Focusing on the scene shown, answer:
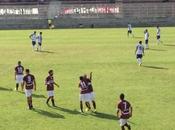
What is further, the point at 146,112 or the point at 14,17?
the point at 14,17

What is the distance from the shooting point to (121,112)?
18.5m

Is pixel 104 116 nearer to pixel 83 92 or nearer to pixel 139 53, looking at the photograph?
pixel 83 92

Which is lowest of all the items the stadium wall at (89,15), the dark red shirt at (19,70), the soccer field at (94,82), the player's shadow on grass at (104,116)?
the player's shadow on grass at (104,116)

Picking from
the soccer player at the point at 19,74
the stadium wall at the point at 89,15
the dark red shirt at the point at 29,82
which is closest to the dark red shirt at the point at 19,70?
the soccer player at the point at 19,74

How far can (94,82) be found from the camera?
2877 centimetres

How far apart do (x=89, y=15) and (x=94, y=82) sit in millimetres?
41839

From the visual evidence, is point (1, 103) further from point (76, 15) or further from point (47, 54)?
point (76, 15)

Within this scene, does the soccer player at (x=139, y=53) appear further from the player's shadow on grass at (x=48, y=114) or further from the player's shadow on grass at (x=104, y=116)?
the player's shadow on grass at (x=48, y=114)

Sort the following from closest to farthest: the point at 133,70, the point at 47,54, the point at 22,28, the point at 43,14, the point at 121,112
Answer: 1. the point at 121,112
2. the point at 133,70
3. the point at 47,54
4. the point at 22,28
5. the point at 43,14

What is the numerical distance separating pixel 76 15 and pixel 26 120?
49.7m

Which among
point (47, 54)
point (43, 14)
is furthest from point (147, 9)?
point (47, 54)

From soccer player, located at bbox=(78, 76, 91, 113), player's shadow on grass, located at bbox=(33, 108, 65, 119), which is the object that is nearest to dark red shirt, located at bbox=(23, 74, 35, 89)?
player's shadow on grass, located at bbox=(33, 108, 65, 119)

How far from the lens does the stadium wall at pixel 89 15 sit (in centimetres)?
6712

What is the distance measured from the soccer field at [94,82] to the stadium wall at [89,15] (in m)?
17.1
